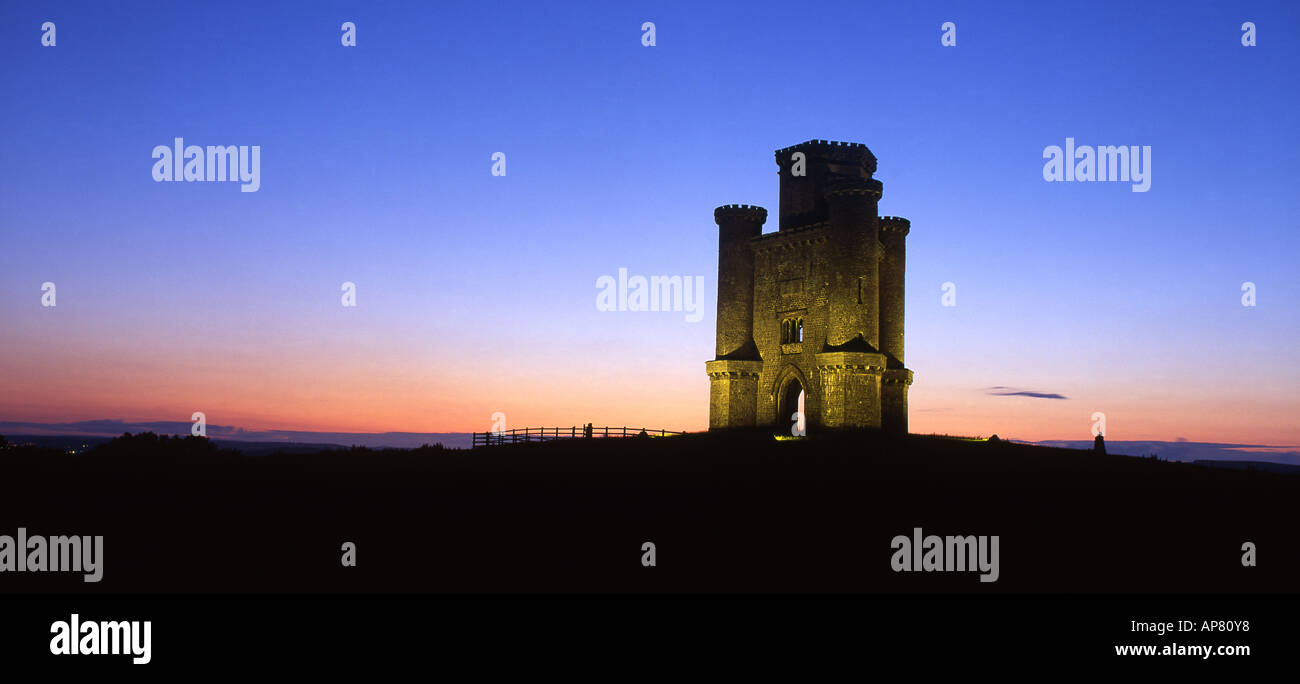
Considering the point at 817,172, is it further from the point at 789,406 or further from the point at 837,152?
the point at 789,406

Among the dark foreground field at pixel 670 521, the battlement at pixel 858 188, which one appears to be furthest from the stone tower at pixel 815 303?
the dark foreground field at pixel 670 521

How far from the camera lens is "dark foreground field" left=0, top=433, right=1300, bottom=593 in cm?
1855

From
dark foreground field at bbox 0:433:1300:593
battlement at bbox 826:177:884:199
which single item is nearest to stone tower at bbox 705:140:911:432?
battlement at bbox 826:177:884:199

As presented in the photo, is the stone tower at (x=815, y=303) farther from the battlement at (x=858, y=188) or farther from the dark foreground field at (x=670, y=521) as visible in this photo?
the dark foreground field at (x=670, y=521)

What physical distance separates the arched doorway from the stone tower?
66mm

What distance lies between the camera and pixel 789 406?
44.4 meters

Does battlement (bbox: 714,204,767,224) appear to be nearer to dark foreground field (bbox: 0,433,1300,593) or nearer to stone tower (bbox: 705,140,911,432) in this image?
stone tower (bbox: 705,140,911,432)

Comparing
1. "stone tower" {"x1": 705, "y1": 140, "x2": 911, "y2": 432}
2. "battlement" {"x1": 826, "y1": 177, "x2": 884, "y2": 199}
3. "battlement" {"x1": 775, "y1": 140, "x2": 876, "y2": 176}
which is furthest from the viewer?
"battlement" {"x1": 775, "y1": 140, "x2": 876, "y2": 176}

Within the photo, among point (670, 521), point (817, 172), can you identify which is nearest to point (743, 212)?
point (817, 172)

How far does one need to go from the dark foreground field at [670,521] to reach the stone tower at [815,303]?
5.49 m

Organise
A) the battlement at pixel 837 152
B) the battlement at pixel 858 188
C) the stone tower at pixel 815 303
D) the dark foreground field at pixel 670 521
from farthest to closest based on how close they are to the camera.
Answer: the battlement at pixel 837 152, the battlement at pixel 858 188, the stone tower at pixel 815 303, the dark foreground field at pixel 670 521

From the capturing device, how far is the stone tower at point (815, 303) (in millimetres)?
40156
